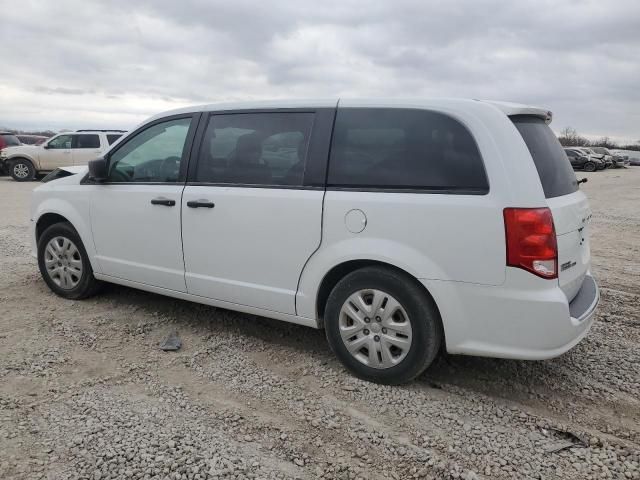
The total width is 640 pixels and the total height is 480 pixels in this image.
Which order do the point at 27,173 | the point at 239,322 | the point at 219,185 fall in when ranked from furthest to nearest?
the point at 27,173 < the point at 239,322 < the point at 219,185

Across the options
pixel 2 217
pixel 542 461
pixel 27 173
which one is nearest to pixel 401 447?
pixel 542 461

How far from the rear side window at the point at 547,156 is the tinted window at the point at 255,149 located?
1366mm

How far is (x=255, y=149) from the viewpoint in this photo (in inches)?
151

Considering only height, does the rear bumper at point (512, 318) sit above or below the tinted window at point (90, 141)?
below

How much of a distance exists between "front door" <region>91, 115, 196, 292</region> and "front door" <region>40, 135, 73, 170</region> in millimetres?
14852

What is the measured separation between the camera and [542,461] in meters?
2.69

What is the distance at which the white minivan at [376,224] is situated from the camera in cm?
299

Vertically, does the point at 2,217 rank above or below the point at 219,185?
below

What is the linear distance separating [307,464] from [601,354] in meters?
2.48

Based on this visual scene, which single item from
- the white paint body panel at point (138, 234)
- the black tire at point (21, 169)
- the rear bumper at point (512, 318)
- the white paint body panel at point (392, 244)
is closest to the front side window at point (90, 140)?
the black tire at point (21, 169)

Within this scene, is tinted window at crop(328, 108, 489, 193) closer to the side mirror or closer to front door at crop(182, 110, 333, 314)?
front door at crop(182, 110, 333, 314)

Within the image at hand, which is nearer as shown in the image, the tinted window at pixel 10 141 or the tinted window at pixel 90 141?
the tinted window at pixel 90 141

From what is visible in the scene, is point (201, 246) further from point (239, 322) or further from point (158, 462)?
point (158, 462)

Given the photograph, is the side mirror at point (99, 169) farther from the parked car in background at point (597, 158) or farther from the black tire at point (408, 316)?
the parked car in background at point (597, 158)
